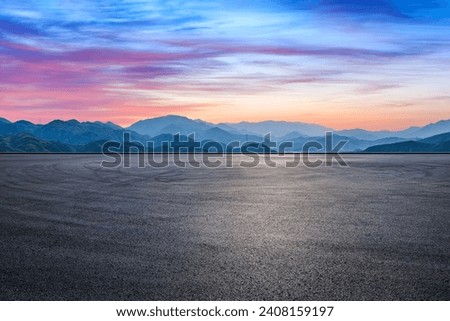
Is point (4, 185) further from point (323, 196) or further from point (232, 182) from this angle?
point (323, 196)

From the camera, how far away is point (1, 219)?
10766 mm

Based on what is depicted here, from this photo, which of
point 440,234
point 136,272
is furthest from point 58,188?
point 440,234

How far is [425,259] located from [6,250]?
22.2ft

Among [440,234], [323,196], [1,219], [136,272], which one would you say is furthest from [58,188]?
[440,234]

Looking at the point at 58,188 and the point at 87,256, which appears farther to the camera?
the point at 58,188

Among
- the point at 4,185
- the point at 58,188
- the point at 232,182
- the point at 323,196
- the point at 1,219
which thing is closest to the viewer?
the point at 1,219

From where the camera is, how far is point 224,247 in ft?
25.7

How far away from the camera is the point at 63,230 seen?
9.33m

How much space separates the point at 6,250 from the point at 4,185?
11932 millimetres

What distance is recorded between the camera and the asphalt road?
571 centimetres

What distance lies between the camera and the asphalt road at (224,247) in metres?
5.71
